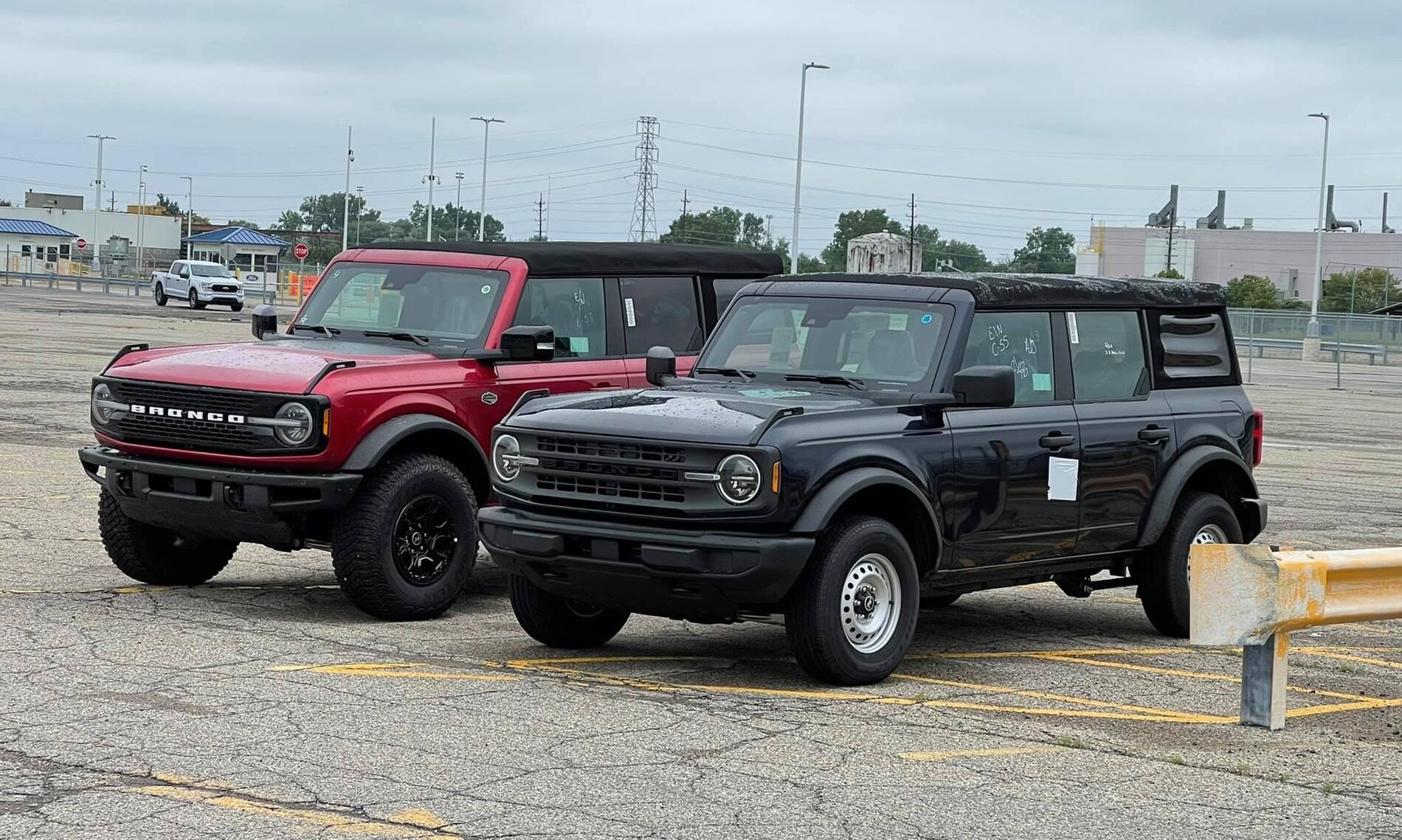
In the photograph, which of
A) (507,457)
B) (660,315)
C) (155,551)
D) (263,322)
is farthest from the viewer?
(263,322)

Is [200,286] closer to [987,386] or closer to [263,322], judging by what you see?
[263,322]

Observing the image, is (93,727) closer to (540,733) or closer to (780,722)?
(540,733)

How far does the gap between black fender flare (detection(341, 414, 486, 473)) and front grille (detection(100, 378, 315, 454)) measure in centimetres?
28

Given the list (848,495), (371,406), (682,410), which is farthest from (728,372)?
(371,406)

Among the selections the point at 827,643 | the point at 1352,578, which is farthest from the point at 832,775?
the point at 1352,578

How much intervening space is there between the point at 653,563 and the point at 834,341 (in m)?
1.95

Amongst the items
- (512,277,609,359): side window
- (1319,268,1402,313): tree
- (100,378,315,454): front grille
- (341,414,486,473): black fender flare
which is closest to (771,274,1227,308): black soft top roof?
(512,277,609,359): side window

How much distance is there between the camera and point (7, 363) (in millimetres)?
29281

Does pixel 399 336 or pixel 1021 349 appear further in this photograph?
pixel 399 336

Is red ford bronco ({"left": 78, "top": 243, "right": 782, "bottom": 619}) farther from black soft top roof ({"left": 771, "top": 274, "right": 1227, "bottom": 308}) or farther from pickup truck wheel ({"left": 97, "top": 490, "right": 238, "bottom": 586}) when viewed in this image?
black soft top roof ({"left": 771, "top": 274, "right": 1227, "bottom": 308})

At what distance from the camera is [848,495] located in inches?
309

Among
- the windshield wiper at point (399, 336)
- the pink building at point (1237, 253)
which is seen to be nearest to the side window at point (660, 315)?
the windshield wiper at point (399, 336)

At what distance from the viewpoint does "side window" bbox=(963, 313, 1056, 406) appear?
904cm

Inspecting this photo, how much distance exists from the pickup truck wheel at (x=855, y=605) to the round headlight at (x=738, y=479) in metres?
0.43
